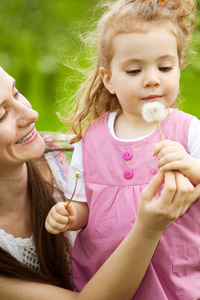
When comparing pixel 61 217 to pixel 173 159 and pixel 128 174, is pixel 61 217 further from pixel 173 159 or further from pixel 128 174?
pixel 173 159

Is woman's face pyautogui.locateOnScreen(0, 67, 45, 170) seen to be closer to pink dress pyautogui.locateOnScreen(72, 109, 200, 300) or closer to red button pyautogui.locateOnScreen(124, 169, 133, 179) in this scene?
pink dress pyautogui.locateOnScreen(72, 109, 200, 300)

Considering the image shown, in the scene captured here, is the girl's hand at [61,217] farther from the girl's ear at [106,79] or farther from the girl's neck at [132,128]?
the girl's ear at [106,79]

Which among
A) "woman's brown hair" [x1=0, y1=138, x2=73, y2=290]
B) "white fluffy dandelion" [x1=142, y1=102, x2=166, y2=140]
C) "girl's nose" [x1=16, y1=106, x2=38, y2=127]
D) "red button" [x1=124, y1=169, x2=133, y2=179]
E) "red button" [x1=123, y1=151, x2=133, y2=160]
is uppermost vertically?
"white fluffy dandelion" [x1=142, y1=102, x2=166, y2=140]

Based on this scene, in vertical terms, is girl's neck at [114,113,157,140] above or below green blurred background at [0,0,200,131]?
above

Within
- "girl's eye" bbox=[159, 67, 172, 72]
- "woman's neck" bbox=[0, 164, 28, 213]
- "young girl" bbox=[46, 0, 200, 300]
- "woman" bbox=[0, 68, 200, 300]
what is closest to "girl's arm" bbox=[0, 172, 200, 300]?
"woman" bbox=[0, 68, 200, 300]

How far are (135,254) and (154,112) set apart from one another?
51cm

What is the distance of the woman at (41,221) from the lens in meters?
1.76

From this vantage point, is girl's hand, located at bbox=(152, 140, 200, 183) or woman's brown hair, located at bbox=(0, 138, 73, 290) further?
woman's brown hair, located at bbox=(0, 138, 73, 290)

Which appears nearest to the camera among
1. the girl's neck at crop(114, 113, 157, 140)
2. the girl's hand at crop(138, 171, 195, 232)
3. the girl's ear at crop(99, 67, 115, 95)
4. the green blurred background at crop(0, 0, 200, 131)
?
the girl's hand at crop(138, 171, 195, 232)

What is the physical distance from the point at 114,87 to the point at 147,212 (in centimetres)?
60

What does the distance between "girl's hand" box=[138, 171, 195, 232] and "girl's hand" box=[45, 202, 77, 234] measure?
345mm

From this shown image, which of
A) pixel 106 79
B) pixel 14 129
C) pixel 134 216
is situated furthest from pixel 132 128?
pixel 14 129

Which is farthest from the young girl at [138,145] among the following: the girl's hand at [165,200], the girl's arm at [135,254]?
the girl's hand at [165,200]

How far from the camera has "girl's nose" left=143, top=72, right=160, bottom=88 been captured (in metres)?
1.94
